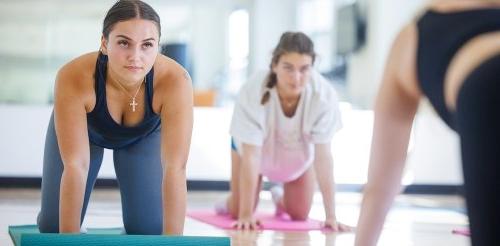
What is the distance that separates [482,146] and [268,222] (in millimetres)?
2656

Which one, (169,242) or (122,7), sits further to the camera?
(122,7)

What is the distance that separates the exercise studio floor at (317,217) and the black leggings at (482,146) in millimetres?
1911

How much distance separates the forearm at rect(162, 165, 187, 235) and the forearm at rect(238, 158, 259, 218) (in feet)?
4.11

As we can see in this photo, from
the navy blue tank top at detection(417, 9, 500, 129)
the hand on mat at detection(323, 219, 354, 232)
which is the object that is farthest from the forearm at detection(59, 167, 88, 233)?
the hand on mat at detection(323, 219, 354, 232)

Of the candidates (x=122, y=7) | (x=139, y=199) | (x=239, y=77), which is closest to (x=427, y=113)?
(x=239, y=77)

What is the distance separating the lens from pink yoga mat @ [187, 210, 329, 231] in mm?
3018

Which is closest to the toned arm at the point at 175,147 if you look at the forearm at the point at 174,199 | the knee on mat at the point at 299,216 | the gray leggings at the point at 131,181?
the forearm at the point at 174,199

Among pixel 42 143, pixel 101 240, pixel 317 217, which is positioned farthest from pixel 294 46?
pixel 42 143

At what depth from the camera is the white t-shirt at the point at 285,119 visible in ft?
9.81

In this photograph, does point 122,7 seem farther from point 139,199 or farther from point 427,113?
point 427,113

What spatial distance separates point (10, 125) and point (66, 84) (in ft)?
10.9

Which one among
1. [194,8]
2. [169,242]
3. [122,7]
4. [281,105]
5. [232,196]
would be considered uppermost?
[194,8]

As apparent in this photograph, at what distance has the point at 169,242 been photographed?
59.5 inches

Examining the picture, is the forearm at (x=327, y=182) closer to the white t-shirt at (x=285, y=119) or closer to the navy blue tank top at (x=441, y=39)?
the white t-shirt at (x=285, y=119)
